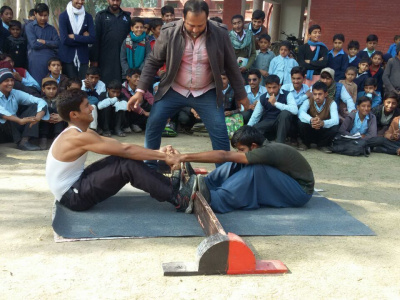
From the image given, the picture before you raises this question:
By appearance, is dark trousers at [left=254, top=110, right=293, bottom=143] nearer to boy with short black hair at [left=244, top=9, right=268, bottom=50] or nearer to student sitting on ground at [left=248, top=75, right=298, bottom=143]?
student sitting on ground at [left=248, top=75, right=298, bottom=143]

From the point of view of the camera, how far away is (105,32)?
8.11m

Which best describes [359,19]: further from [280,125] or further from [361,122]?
[280,125]

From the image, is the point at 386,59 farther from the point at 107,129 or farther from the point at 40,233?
the point at 40,233

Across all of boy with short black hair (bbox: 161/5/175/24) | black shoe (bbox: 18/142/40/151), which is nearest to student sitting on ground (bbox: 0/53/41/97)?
black shoe (bbox: 18/142/40/151)

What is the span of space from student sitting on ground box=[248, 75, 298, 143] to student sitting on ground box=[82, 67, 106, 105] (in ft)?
8.19

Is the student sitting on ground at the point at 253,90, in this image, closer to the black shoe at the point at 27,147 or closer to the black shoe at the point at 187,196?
the black shoe at the point at 27,147

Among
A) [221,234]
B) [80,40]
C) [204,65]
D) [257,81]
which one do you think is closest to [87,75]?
[80,40]

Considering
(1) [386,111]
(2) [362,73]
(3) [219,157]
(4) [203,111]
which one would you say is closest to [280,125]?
(1) [386,111]

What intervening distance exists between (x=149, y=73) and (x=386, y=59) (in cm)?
585

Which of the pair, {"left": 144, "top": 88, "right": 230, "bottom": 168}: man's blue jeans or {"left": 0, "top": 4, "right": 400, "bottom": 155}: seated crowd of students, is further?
{"left": 0, "top": 4, "right": 400, "bottom": 155}: seated crowd of students

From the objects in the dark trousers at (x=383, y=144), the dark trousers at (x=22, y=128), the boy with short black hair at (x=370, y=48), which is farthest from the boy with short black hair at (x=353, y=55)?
the dark trousers at (x=22, y=128)

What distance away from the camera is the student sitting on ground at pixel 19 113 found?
6672 millimetres

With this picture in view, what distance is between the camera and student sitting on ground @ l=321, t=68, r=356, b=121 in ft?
25.5

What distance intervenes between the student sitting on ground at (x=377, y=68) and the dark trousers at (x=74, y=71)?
16.5 feet
